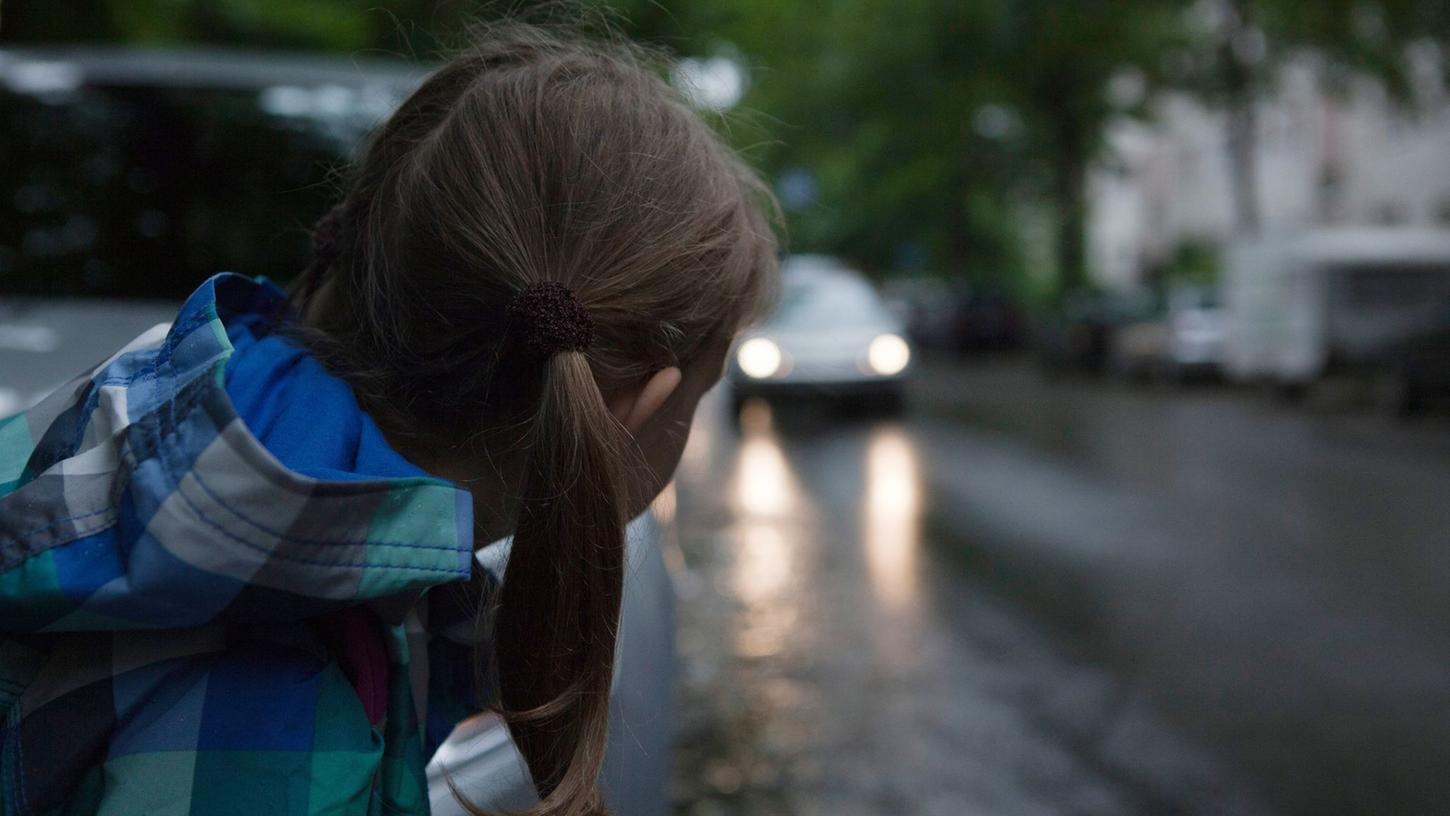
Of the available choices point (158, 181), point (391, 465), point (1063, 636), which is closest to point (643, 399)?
point (391, 465)

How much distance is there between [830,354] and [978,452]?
11.1 ft

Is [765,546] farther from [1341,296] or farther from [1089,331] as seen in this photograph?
[1089,331]

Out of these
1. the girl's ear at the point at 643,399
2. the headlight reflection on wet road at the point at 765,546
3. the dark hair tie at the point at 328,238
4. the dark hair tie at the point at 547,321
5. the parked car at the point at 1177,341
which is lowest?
the headlight reflection on wet road at the point at 765,546

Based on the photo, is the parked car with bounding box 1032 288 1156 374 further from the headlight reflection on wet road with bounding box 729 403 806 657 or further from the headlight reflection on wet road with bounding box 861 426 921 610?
the headlight reflection on wet road with bounding box 729 403 806 657

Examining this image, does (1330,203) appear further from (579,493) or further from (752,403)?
(579,493)

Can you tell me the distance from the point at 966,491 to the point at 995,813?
6.08 metres

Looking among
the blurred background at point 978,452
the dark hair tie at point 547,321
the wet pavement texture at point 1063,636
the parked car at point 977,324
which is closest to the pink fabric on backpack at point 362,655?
the dark hair tie at point 547,321

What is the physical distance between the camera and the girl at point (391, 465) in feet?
3.40

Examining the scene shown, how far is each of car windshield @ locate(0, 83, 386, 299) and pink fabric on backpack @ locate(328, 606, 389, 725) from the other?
2.48 meters

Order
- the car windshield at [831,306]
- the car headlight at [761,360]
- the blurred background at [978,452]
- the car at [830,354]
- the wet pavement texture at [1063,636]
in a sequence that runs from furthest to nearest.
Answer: the car windshield at [831,306], the car headlight at [761,360], the car at [830,354], the wet pavement texture at [1063,636], the blurred background at [978,452]

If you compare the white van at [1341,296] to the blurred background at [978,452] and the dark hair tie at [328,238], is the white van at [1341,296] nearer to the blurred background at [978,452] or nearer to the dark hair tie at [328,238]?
the blurred background at [978,452]

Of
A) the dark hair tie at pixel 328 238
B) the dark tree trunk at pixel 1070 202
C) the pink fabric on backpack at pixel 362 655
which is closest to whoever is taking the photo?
the pink fabric on backpack at pixel 362 655

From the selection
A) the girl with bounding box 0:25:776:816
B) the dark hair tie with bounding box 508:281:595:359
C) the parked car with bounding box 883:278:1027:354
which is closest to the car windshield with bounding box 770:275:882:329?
the girl with bounding box 0:25:776:816

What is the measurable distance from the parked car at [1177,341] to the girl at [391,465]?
65.8 feet
